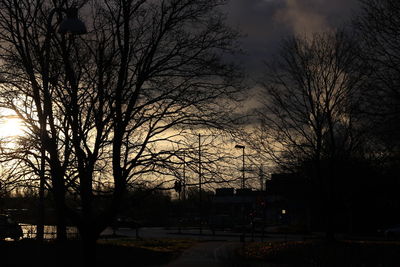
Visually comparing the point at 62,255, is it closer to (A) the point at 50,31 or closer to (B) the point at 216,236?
(A) the point at 50,31

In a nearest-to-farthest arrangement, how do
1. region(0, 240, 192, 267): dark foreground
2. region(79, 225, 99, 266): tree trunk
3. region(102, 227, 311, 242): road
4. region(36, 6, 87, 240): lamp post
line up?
region(36, 6, 87, 240): lamp post
region(79, 225, 99, 266): tree trunk
region(0, 240, 192, 267): dark foreground
region(102, 227, 311, 242): road

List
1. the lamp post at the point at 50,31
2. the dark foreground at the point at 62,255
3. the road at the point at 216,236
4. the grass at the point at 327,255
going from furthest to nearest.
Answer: the road at the point at 216,236
the dark foreground at the point at 62,255
the grass at the point at 327,255
the lamp post at the point at 50,31

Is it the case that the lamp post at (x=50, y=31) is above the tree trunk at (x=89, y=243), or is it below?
above

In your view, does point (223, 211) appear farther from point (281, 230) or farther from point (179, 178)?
point (179, 178)

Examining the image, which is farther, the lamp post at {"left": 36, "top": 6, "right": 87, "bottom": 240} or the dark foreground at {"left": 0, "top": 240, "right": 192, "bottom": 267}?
the dark foreground at {"left": 0, "top": 240, "right": 192, "bottom": 267}

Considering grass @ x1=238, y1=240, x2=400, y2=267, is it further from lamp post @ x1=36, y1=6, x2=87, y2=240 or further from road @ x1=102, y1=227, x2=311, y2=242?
road @ x1=102, y1=227, x2=311, y2=242

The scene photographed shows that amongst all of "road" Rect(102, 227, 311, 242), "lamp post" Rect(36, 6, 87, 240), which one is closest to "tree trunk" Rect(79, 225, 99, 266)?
"lamp post" Rect(36, 6, 87, 240)

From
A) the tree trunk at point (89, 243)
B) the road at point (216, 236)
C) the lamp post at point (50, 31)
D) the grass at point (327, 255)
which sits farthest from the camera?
the road at point (216, 236)

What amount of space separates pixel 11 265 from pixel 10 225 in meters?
13.5

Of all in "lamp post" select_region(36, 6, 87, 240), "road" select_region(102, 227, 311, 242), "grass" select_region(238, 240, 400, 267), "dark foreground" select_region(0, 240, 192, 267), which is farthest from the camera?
"road" select_region(102, 227, 311, 242)

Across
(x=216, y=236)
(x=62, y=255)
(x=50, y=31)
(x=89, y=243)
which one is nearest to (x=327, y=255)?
(x=62, y=255)

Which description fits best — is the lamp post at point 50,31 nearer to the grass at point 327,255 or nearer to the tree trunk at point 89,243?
the tree trunk at point 89,243

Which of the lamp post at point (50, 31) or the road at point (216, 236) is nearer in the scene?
the lamp post at point (50, 31)

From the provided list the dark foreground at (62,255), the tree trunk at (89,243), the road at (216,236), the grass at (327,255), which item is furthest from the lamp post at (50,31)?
the road at (216,236)
